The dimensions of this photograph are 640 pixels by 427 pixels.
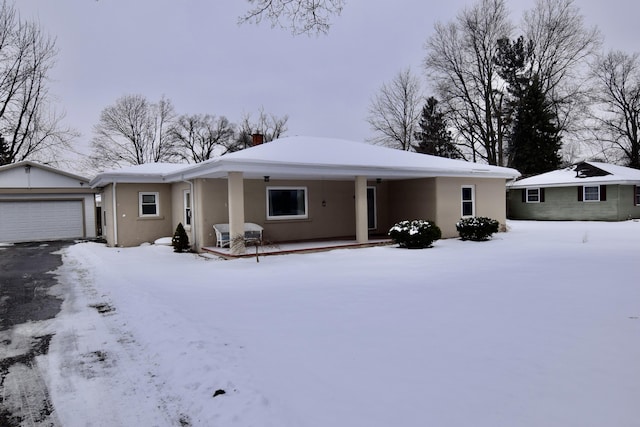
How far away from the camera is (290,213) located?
14.5 meters

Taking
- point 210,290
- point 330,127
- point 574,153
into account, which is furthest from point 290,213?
point 574,153

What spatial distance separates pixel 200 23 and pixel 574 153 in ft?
134

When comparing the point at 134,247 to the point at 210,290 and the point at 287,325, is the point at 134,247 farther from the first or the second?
the point at 287,325

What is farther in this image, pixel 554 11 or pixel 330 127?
pixel 330 127

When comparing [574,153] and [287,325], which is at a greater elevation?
[574,153]

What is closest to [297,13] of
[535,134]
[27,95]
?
[27,95]

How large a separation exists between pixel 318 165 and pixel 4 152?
26209 mm

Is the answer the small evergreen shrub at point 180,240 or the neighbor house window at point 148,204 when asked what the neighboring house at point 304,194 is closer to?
the neighbor house window at point 148,204

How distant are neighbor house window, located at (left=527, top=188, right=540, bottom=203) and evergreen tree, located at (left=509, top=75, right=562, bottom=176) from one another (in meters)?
6.13

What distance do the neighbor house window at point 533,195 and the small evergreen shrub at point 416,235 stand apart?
51.7 feet

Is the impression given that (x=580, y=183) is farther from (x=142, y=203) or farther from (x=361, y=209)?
(x=142, y=203)

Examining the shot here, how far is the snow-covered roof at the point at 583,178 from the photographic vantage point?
21359 mm

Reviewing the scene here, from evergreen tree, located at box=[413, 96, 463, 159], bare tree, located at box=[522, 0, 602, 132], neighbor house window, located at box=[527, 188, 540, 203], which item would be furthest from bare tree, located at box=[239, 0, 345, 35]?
evergreen tree, located at box=[413, 96, 463, 159]

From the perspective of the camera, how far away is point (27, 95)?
2639 centimetres
